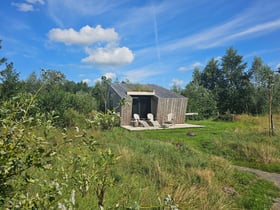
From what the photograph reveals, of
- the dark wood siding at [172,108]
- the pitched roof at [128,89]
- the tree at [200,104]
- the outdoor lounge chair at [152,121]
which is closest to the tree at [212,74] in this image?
the tree at [200,104]

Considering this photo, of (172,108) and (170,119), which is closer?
(170,119)

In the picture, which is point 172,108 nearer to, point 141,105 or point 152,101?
point 152,101

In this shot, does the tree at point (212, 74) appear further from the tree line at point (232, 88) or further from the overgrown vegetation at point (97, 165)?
the overgrown vegetation at point (97, 165)

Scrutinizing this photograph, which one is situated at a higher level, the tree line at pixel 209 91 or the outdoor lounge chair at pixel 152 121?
the tree line at pixel 209 91

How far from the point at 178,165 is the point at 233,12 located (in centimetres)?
781

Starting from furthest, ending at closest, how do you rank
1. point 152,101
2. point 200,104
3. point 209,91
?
point 209,91 < point 200,104 < point 152,101

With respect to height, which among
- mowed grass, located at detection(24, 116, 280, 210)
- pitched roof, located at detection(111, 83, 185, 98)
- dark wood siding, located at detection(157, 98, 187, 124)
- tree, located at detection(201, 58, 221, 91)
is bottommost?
mowed grass, located at detection(24, 116, 280, 210)

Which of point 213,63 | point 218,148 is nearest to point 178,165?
point 218,148

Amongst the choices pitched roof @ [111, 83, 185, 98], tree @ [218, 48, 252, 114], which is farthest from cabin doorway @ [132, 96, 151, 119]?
tree @ [218, 48, 252, 114]

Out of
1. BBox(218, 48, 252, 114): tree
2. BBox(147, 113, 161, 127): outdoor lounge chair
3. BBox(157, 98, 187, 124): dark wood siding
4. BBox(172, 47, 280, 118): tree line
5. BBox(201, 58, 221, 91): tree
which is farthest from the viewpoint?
BBox(201, 58, 221, 91): tree

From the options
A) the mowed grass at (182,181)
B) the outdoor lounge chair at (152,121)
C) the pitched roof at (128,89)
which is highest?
the pitched roof at (128,89)

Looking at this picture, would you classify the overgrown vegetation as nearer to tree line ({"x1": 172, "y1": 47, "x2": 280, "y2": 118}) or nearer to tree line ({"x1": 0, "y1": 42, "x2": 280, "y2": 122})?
tree line ({"x1": 0, "y1": 42, "x2": 280, "y2": 122})

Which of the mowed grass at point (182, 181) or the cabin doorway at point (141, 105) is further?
the cabin doorway at point (141, 105)

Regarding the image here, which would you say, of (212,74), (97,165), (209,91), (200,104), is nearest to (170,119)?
(200,104)
